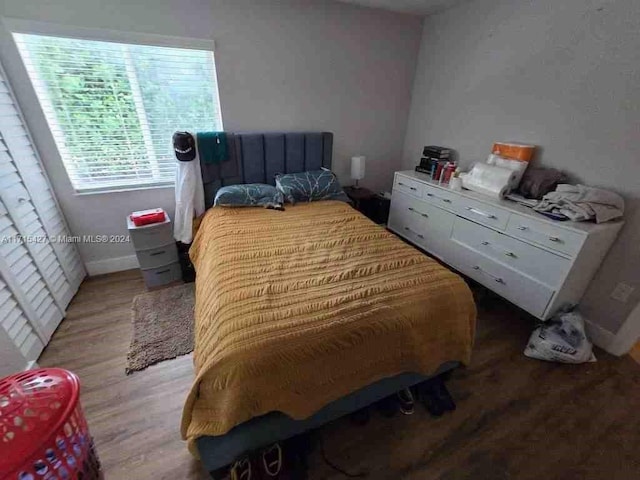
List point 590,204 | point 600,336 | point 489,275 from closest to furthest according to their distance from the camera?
point 590,204
point 600,336
point 489,275

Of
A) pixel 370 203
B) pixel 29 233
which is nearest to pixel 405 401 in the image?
pixel 370 203

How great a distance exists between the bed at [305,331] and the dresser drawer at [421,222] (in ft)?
2.97

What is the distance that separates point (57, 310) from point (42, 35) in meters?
1.88

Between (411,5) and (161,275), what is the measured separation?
334cm

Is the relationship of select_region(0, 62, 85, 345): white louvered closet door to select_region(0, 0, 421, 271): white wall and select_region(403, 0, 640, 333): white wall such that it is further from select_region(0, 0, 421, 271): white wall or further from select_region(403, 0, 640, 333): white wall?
select_region(403, 0, 640, 333): white wall

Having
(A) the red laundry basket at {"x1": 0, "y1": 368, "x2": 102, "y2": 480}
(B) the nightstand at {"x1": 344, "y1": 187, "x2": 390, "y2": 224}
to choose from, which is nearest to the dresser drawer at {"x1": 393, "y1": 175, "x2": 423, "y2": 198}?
(B) the nightstand at {"x1": 344, "y1": 187, "x2": 390, "y2": 224}

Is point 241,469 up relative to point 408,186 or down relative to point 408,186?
down

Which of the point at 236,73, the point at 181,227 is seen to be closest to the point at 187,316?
the point at 181,227

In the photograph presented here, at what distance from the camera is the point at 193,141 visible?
229 cm

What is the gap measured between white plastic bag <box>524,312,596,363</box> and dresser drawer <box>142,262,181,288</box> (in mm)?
2754

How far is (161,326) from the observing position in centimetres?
192

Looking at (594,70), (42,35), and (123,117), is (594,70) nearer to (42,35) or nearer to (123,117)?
(123,117)

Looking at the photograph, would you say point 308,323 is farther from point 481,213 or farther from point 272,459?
point 481,213

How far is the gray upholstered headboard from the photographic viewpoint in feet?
8.10
